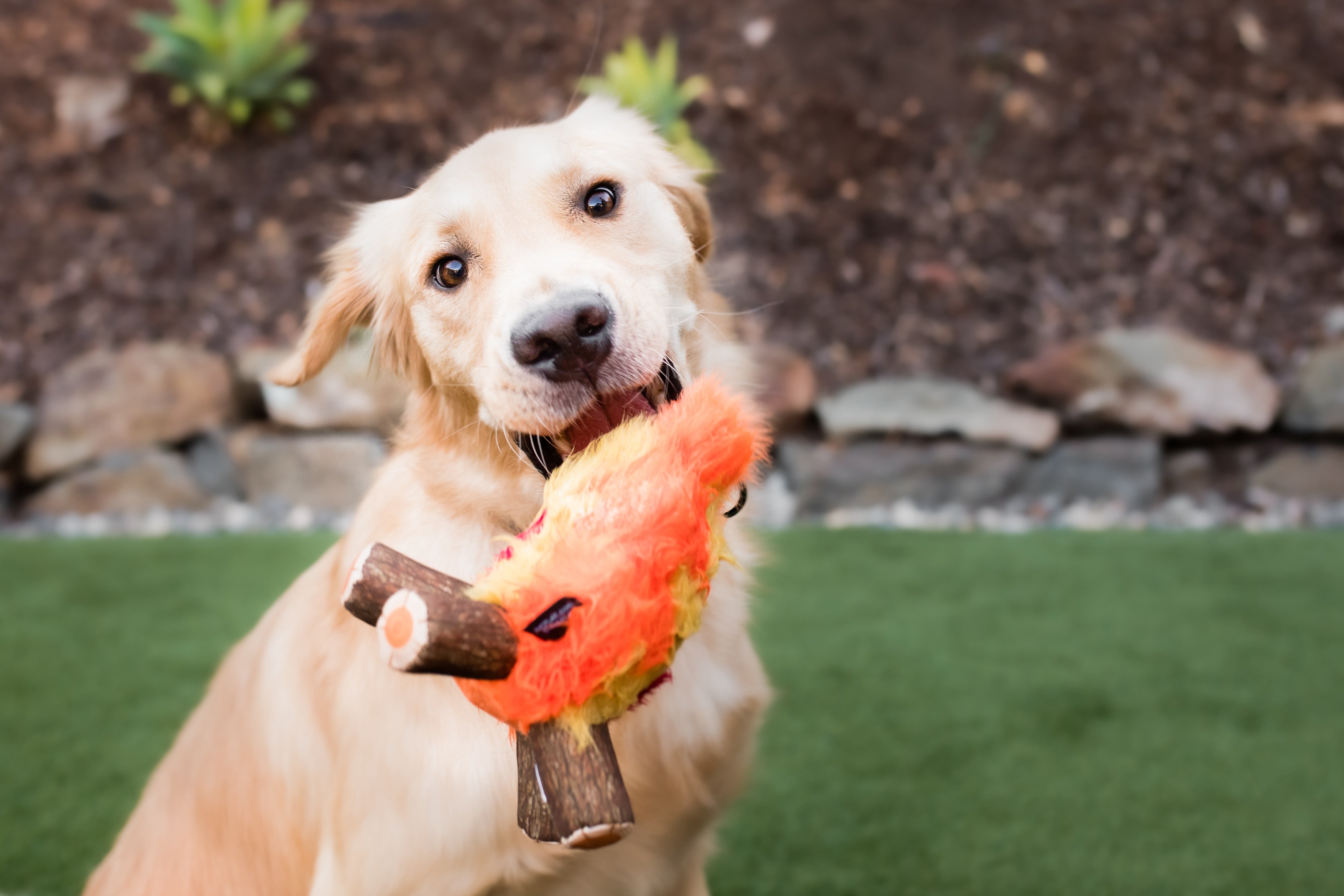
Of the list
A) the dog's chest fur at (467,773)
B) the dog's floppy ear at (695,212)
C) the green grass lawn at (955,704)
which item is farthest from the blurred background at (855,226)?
the dog's chest fur at (467,773)

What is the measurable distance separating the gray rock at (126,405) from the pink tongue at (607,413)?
4464 millimetres

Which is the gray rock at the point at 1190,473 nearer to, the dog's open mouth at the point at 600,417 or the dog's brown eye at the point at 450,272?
the dog's open mouth at the point at 600,417

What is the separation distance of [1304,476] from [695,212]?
4.32 meters

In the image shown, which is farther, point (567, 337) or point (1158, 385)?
point (1158, 385)

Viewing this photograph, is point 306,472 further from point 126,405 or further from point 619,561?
point 619,561

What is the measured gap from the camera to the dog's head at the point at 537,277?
151 cm

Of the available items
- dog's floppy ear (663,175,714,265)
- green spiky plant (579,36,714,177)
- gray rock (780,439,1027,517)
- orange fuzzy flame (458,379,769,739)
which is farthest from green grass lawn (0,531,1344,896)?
green spiky plant (579,36,714,177)

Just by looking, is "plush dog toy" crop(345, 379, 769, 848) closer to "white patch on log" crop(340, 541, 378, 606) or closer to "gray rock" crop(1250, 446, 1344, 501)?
"white patch on log" crop(340, 541, 378, 606)

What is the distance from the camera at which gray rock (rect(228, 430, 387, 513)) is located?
17.4 ft

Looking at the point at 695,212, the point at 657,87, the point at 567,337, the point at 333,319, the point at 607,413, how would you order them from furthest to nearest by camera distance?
the point at 657,87 < the point at 695,212 < the point at 333,319 < the point at 607,413 < the point at 567,337

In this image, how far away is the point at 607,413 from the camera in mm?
1589

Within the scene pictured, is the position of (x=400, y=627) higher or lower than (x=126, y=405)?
higher

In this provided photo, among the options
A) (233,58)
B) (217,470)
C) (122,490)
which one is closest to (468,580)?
(217,470)

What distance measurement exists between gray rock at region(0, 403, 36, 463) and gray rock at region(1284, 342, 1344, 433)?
6607mm
